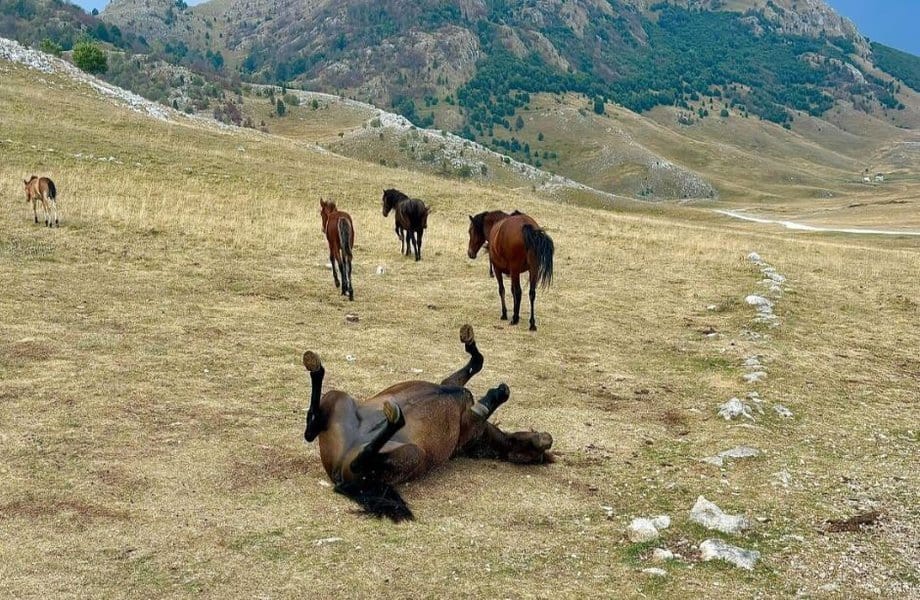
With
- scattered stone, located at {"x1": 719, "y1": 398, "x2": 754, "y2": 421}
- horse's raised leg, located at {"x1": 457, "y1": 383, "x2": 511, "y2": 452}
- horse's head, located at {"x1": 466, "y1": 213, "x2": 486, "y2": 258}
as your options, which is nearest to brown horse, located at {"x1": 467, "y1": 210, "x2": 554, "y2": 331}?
horse's head, located at {"x1": 466, "y1": 213, "x2": 486, "y2": 258}

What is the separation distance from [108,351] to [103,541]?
5215 millimetres

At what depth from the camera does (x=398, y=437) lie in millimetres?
6020

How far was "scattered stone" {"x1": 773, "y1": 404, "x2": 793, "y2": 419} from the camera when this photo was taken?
8523 millimetres

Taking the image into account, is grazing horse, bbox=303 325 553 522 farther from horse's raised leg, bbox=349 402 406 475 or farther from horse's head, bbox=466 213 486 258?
horse's head, bbox=466 213 486 258

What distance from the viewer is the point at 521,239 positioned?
13.0 meters

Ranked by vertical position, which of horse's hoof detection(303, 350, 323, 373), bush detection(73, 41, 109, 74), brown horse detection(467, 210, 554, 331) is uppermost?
bush detection(73, 41, 109, 74)

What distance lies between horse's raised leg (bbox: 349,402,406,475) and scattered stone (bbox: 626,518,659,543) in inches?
75.2

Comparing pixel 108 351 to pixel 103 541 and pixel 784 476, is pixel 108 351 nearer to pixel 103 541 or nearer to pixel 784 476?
pixel 103 541

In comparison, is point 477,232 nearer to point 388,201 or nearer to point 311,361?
point 388,201

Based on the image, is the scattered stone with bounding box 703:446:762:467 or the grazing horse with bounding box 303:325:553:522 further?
the scattered stone with bounding box 703:446:762:467

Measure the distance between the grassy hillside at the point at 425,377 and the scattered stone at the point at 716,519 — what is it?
12cm

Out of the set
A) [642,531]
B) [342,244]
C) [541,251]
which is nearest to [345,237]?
[342,244]

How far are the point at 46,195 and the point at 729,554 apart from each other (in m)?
20.2

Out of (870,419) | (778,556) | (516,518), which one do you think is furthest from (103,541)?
(870,419)
